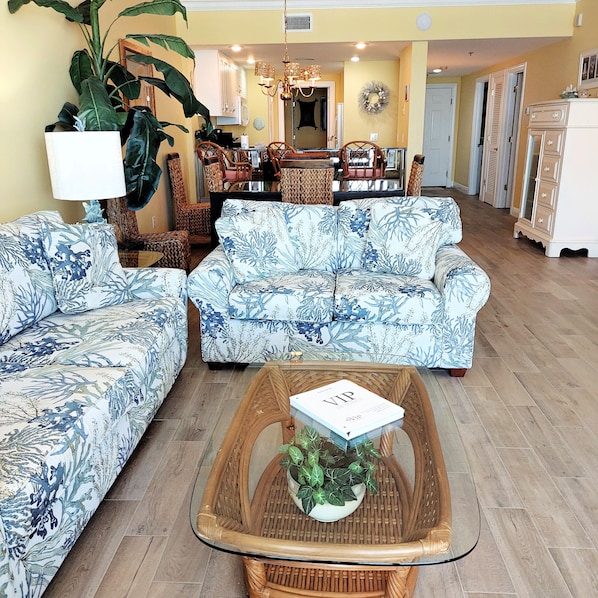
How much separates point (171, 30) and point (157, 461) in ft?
17.9

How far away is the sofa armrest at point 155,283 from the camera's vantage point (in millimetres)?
2846

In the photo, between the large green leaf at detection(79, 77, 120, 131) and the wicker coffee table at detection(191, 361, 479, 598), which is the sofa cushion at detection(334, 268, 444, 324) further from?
the large green leaf at detection(79, 77, 120, 131)

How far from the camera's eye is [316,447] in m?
1.51

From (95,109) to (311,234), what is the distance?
147 centimetres

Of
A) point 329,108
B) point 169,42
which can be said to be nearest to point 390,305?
point 169,42

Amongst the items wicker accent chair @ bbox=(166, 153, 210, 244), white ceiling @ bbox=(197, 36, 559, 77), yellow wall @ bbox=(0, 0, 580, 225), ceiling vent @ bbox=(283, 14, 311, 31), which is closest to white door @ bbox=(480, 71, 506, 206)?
white ceiling @ bbox=(197, 36, 559, 77)

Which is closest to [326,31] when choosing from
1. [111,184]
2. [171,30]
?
[171,30]

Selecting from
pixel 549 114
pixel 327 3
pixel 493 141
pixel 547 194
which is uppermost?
pixel 327 3

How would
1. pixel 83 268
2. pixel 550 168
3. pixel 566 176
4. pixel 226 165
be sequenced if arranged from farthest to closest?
pixel 226 165
pixel 550 168
pixel 566 176
pixel 83 268

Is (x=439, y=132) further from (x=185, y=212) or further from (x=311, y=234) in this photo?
(x=311, y=234)

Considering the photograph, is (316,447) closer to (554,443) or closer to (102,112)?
(554,443)

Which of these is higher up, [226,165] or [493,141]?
[493,141]

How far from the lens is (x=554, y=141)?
5602 mm

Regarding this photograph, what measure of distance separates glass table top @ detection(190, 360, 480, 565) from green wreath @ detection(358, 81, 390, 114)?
7759 millimetres
